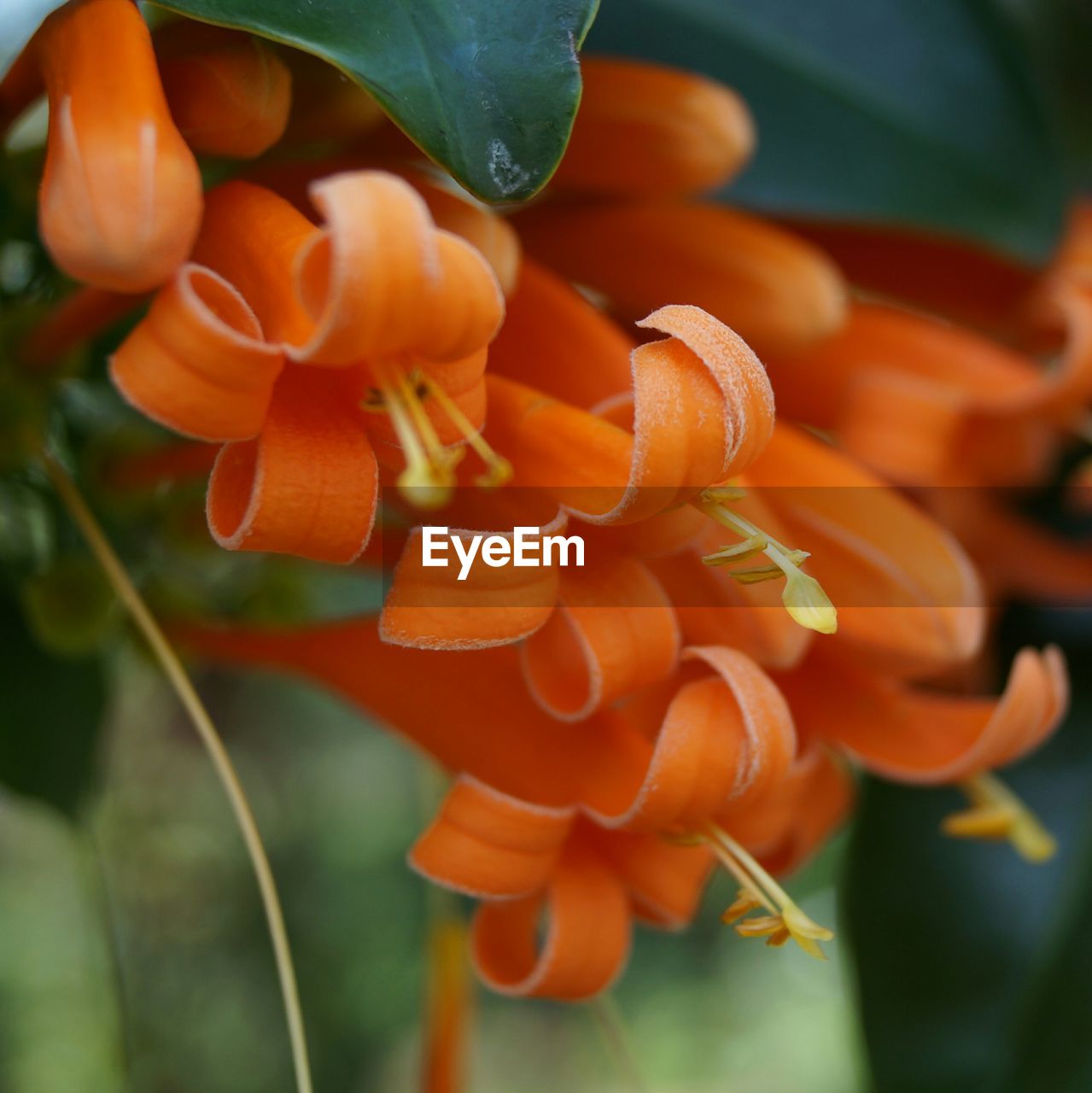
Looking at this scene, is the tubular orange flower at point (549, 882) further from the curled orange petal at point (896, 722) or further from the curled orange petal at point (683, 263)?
the curled orange petal at point (683, 263)

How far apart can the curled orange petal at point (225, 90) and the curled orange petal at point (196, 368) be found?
60 millimetres

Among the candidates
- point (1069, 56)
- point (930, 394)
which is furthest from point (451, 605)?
point (1069, 56)

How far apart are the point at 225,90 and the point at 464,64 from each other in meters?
0.06

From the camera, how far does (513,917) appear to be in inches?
16.5

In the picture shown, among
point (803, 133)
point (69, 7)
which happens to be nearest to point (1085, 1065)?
point (803, 133)

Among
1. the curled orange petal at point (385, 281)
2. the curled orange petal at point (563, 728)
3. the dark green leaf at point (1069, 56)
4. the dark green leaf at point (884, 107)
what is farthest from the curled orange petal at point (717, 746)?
the dark green leaf at point (1069, 56)

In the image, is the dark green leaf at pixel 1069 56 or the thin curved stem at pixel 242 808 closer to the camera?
the thin curved stem at pixel 242 808

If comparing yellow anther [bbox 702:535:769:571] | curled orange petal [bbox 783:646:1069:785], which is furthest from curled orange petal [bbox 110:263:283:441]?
curled orange petal [bbox 783:646:1069:785]

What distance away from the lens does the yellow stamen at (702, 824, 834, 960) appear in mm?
357

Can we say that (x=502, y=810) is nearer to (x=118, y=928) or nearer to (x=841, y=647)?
(x=841, y=647)

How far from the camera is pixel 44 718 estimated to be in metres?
0.50

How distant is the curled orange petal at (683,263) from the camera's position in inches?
17.8

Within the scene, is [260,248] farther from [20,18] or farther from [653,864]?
[653,864]

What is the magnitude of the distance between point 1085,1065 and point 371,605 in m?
0.40
